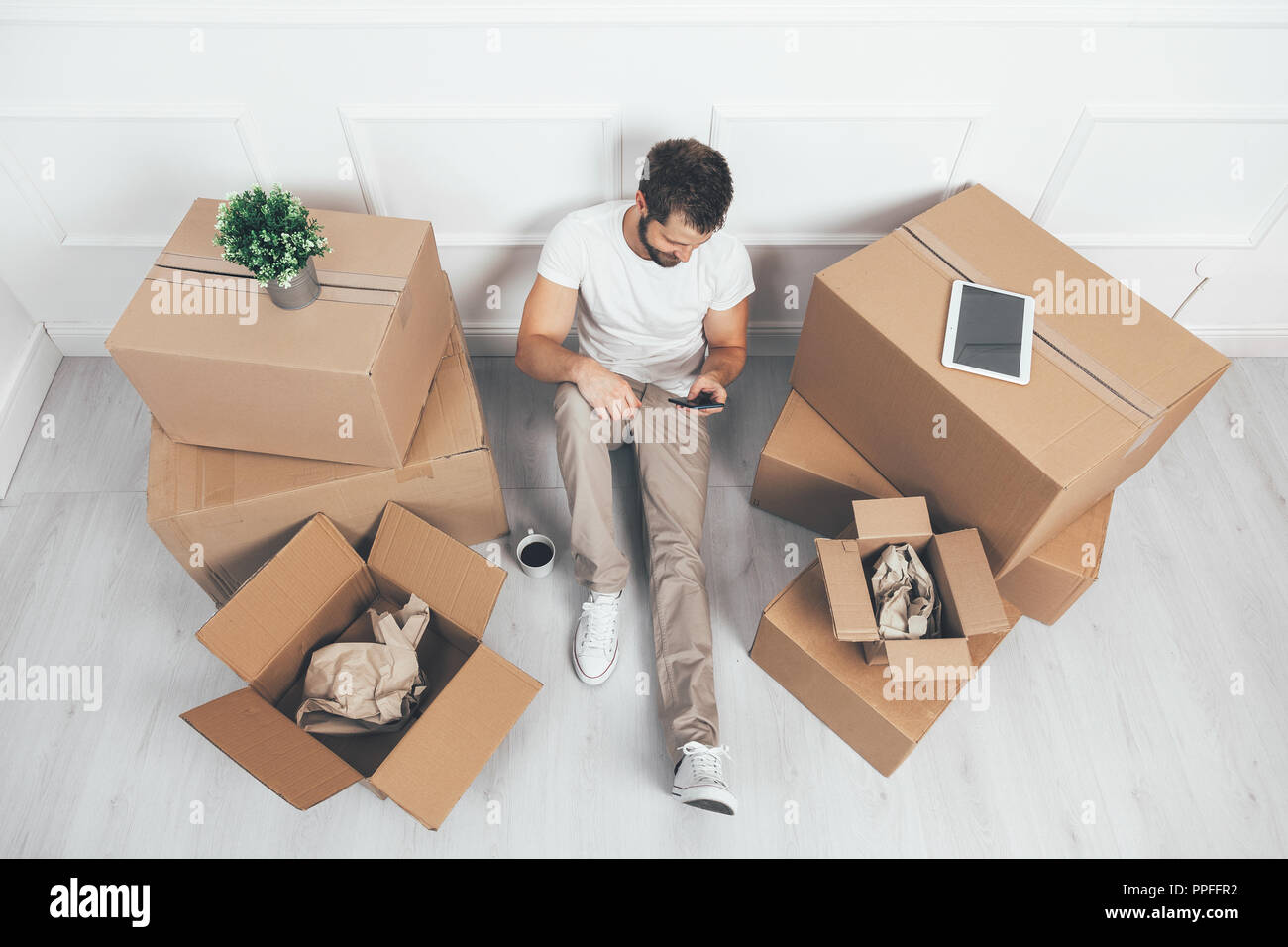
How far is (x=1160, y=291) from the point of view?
1.98m

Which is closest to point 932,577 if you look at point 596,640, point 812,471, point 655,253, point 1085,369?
point 812,471

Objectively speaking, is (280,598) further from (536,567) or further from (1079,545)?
(1079,545)

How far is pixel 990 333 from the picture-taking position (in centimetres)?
142

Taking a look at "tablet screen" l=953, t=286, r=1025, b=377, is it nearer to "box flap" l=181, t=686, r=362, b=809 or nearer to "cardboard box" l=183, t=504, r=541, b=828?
"cardboard box" l=183, t=504, r=541, b=828

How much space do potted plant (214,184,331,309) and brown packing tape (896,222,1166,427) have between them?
1165 millimetres

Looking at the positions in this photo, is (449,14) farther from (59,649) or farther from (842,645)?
(59,649)

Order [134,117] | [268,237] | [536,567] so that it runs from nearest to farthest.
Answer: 1. [268,237]
2. [134,117]
3. [536,567]

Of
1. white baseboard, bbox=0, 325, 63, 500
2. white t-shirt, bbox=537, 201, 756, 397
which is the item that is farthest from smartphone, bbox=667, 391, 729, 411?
white baseboard, bbox=0, 325, 63, 500

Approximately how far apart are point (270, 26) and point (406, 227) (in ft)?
1.36

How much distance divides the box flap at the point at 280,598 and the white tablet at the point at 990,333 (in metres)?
1.20

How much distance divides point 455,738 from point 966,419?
3.46 ft

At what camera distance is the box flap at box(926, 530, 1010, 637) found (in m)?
1.33

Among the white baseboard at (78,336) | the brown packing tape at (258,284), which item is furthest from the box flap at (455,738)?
the white baseboard at (78,336)

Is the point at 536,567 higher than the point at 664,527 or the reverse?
the reverse
